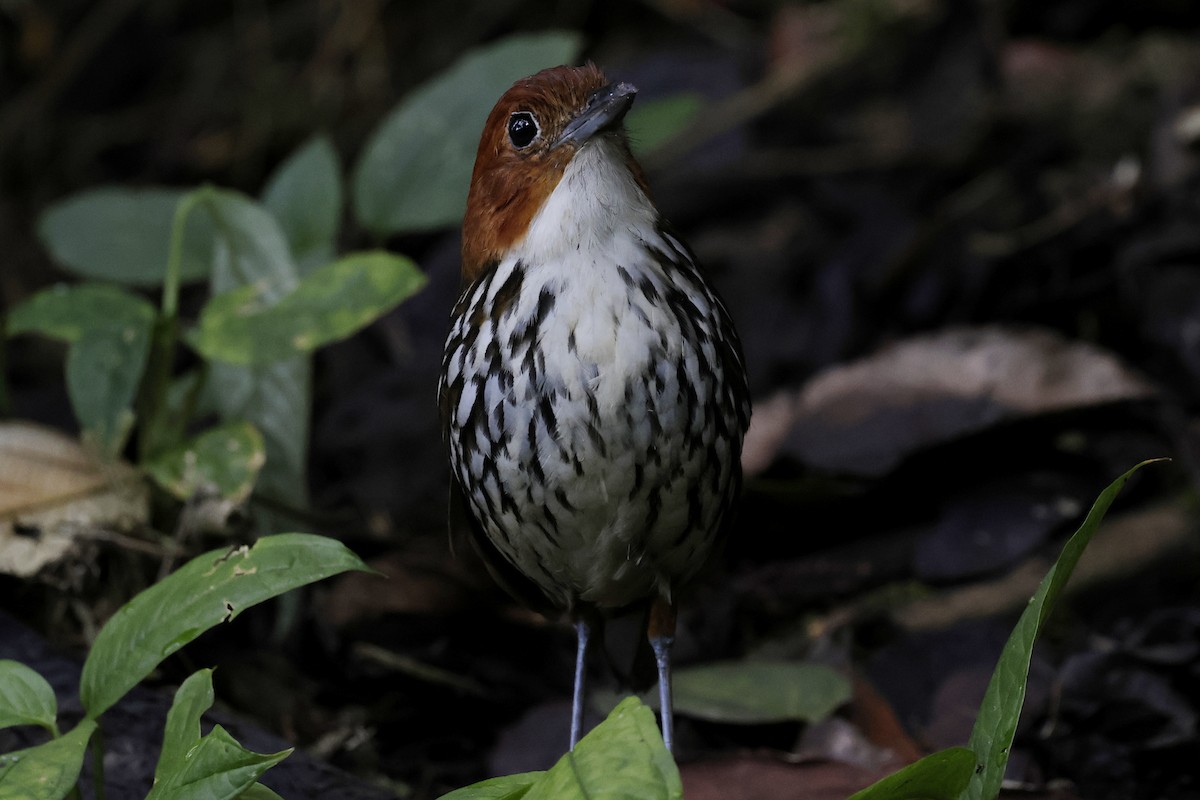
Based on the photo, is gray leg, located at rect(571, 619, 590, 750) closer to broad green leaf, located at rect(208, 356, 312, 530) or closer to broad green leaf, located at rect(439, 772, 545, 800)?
broad green leaf, located at rect(439, 772, 545, 800)

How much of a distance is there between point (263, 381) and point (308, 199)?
793 millimetres

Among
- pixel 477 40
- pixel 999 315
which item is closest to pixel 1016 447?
pixel 999 315

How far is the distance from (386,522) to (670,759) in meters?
2.42

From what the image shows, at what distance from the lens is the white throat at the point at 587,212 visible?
2.61 metres

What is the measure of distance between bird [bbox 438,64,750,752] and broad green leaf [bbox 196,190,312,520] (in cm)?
96

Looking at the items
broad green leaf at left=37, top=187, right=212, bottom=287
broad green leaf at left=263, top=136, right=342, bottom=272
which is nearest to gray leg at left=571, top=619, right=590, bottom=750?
broad green leaf at left=263, top=136, right=342, bottom=272

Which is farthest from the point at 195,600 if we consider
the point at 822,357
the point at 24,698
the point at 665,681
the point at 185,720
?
the point at 822,357

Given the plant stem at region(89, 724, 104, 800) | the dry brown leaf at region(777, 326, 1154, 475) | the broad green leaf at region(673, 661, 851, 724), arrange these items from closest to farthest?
the plant stem at region(89, 724, 104, 800), the broad green leaf at region(673, 661, 851, 724), the dry brown leaf at region(777, 326, 1154, 475)

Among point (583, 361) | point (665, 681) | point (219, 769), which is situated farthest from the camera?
point (665, 681)

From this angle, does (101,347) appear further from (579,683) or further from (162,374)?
(579,683)

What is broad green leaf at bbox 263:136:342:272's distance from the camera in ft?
13.8

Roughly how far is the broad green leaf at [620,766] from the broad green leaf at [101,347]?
1.80 metres

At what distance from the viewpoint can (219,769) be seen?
6.67 ft

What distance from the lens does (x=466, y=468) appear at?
2719mm
